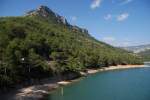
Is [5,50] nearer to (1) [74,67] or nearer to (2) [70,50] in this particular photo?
(1) [74,67]

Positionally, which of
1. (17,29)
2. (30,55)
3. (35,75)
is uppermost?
(17,29)

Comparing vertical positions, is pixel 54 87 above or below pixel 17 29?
below

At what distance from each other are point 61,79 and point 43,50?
31.6 m

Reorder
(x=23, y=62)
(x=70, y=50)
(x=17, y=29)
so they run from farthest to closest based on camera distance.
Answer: (x=70, y=50)
(x=17, y=29)
(x=23, y=62)

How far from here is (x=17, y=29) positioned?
405ft

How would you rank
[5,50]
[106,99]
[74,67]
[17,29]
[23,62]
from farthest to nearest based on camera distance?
[17,29] → [74,67] → [23,62] → [5,50] → [106,99]

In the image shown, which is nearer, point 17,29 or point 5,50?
point 5,50

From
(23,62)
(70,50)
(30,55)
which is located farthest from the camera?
(70,50)

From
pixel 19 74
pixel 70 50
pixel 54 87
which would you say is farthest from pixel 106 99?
pixel 70 50

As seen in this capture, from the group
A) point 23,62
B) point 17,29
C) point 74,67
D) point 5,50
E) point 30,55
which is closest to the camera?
point 5,50

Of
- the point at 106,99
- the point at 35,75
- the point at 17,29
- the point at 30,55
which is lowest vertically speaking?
the point at 106,99

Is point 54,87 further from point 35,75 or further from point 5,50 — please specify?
point 5,50

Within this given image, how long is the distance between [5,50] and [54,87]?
18775mm

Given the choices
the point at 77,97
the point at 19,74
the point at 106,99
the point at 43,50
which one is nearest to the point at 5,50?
the point at 19,74
